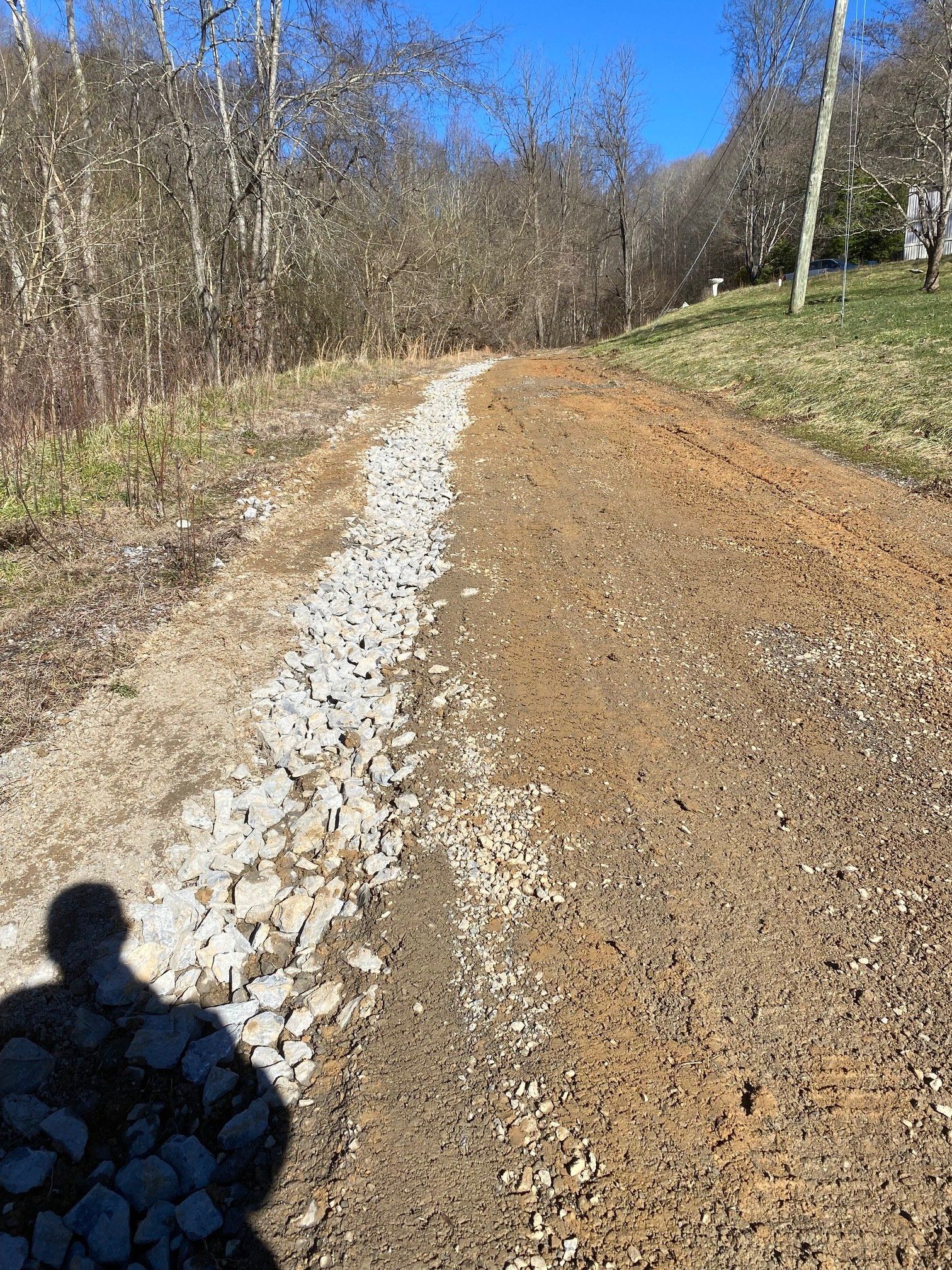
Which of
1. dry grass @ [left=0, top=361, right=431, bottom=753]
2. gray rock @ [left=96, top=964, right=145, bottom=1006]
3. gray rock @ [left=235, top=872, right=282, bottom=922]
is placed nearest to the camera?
gray rock @ [left=96, top=964, right=145, bottom=1006]

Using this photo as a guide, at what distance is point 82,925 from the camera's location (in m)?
2.49

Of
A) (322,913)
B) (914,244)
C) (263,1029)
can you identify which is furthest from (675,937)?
(914,244)

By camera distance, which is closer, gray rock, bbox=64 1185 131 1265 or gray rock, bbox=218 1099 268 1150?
gray rock, bbox=64 1185 131 1265

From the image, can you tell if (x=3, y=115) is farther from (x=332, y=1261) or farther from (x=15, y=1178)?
(x=332, y=1261)

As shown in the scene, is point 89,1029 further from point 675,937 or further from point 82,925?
point 675,937

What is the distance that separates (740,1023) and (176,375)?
8.81 meters

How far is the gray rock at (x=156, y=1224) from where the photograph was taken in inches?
70.4

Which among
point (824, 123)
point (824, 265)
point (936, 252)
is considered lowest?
point (936, 252)

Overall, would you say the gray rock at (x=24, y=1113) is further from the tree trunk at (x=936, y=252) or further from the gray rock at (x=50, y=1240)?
the tree trunk at (x=936, y=252)

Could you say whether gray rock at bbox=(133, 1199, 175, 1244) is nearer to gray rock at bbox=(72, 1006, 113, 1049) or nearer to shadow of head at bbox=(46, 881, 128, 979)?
gray rock at bbox=(72, 1006, 113, 1049)

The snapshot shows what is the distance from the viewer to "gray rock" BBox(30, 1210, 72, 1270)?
1739 millimetres

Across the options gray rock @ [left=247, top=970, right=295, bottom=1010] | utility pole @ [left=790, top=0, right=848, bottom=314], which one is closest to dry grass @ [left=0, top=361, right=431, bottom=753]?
gray rock @ [left=247, top=970, right=295, bottom=1010]

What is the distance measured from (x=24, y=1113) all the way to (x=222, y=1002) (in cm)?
59

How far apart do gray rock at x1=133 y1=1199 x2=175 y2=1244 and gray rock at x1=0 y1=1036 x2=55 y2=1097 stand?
1.82 feet
